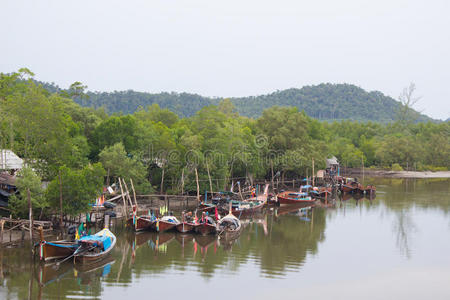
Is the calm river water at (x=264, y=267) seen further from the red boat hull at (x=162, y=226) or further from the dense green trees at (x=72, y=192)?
the dense green trees at (x=72, y=192)

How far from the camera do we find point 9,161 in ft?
101

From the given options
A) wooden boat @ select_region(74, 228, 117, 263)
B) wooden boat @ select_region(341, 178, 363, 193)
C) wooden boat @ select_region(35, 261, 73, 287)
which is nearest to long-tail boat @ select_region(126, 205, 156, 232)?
wooden boat @ select_region(74, 228, 117, 263)

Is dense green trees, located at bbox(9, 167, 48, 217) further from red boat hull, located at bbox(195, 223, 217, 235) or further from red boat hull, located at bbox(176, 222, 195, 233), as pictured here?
red boat hull, located at bbox(195, 223, 217, 235)

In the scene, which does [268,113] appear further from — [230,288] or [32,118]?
[230,288]

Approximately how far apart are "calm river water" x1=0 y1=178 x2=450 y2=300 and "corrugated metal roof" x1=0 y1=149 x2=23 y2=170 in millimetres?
8304

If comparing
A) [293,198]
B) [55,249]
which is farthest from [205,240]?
[293,198]

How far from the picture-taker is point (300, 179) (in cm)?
6197

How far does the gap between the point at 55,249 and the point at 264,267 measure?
1103cm

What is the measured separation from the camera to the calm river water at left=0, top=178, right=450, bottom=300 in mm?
19953

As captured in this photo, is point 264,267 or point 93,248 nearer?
point 93,248

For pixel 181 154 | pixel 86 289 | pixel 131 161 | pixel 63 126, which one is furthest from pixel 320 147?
pixel 86 289

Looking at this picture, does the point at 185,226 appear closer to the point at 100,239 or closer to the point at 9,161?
the point at 100,239

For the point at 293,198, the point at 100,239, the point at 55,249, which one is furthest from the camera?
the point at 293,198

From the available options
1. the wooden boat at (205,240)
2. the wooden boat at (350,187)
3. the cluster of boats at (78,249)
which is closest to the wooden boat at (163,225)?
the wooden boat at (205,240)
